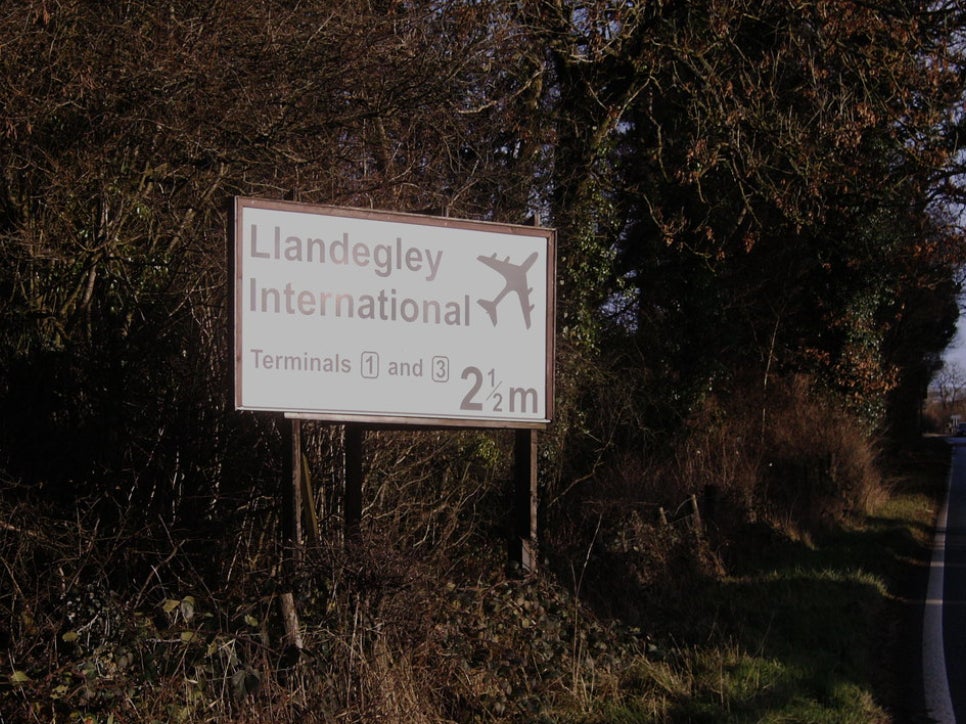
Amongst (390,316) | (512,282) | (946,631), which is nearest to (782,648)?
(946,631)

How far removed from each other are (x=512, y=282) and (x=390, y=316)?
1112 mm

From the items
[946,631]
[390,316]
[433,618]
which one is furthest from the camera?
[946,631]

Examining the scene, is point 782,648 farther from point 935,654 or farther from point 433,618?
point 433,618

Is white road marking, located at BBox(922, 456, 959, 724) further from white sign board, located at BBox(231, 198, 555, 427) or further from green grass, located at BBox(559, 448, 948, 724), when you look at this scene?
white sign board, located at BBox(231, 198, 555, 427)

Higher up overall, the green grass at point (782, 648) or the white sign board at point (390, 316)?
the white sign board at point (390, 316)

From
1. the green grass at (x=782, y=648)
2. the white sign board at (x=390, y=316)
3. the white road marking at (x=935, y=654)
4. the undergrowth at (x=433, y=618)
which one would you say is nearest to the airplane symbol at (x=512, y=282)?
the white sign board at (x=390, y=316)

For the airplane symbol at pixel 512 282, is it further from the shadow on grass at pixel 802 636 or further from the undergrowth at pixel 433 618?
the shadow on grass at pixel 802 636

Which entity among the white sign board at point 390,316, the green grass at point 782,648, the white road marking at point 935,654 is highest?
the white sign board at point 390,316

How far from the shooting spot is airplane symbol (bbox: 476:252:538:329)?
7.91 meters

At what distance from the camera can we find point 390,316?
7.41 meters

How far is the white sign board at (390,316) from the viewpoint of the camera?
696 cm

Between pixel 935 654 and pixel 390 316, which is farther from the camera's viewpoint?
pixel 935 654

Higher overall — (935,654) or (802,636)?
(802,636)

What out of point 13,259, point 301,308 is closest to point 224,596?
point 301,308
